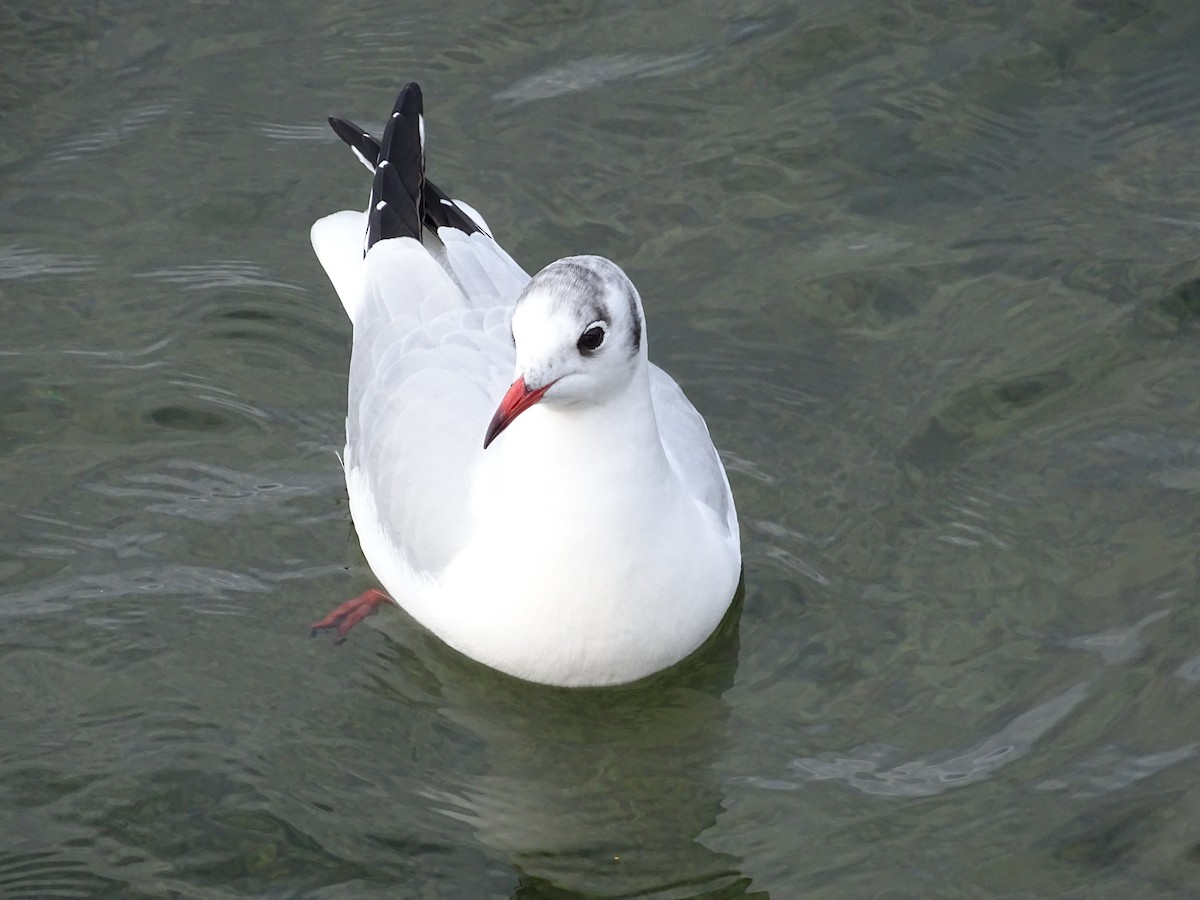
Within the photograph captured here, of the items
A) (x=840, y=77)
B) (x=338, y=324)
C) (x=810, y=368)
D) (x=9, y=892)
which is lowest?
(x=9, y=892)

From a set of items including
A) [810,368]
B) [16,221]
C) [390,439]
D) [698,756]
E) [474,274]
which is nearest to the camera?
[698,756]

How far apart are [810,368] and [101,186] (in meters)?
3.22

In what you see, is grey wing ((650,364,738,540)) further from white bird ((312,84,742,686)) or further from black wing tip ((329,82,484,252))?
black wing tip ((329,82,484,252))

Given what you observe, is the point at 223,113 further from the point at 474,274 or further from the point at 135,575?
the point at 135,575

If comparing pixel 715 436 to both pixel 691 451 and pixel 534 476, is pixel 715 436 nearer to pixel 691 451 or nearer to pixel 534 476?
pixel 691 451

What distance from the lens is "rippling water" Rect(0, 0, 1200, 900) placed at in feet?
16.8

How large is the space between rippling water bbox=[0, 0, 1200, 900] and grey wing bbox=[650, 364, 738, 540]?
35 centimetres

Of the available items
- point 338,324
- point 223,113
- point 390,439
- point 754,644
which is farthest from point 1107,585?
point 223,113

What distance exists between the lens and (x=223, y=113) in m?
8.05

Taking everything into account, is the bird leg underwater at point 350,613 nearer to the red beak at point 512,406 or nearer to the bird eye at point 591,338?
the red beak at point 512,406

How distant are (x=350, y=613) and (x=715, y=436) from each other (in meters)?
1.60

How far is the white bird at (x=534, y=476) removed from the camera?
15.9 feet

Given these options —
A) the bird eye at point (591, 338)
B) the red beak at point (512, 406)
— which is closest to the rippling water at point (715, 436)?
the red beak at point (512, 406)

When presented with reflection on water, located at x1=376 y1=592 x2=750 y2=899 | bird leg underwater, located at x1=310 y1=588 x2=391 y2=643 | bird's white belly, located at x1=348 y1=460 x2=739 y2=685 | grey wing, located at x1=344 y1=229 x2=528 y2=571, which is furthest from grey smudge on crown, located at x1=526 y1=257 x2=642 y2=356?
bird leg underwater, located at x1=310 y1=588 x2=391 y2=643
